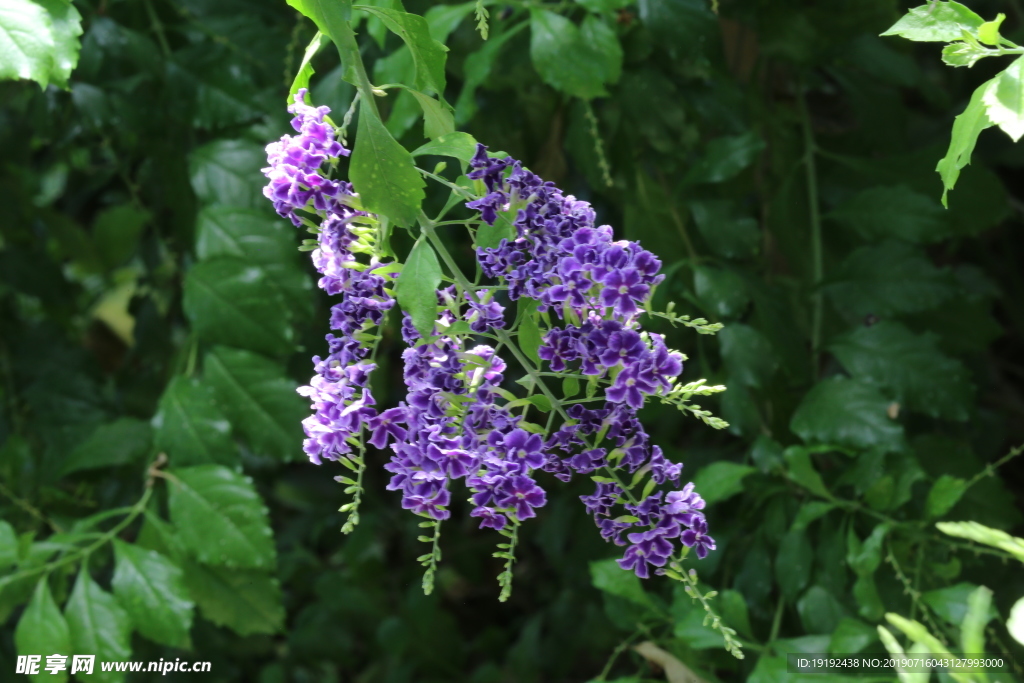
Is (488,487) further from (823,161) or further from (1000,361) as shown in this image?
(1000,361)

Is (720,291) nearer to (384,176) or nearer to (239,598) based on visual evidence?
(384,176)

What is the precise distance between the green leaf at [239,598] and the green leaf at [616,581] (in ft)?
A: 1.24

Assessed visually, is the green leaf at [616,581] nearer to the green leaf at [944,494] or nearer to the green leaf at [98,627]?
the green leaf at [944,494]

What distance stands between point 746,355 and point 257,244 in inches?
23.4

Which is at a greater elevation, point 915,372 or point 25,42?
point 25,42

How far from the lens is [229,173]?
108 centimetres

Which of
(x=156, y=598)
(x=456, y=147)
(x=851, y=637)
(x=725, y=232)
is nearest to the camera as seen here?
(x=456, y=147)

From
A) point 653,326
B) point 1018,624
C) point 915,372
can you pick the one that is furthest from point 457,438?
point 915,372

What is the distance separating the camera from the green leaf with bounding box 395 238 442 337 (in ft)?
1.66

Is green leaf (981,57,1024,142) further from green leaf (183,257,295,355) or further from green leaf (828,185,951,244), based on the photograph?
green leaf (183,257,295,355)

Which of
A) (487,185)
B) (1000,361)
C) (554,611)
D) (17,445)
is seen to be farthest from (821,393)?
(17,445)

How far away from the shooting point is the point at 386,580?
1.71 metres

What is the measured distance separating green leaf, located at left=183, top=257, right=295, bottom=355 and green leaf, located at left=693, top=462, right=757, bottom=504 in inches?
19.8

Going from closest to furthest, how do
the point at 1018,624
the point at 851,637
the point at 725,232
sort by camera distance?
the point at 1018,624
the point at 851,637
the point at 725,232
